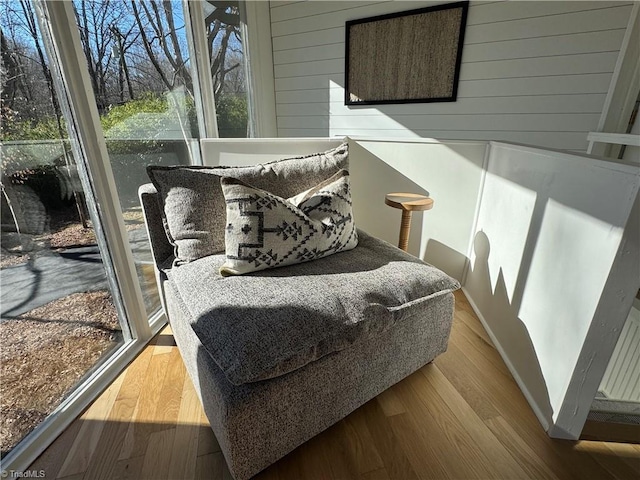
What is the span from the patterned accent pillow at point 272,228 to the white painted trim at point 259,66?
1.78m

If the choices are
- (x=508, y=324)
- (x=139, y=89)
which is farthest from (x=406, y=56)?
(x=508, y=324)

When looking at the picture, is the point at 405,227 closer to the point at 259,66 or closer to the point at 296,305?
the point at 296,305

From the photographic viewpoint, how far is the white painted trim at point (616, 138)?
160cm

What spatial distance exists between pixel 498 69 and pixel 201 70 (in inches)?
77.8

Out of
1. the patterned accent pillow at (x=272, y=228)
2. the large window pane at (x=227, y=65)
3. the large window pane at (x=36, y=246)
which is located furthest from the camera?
the large window pane at (x=227, y=65)

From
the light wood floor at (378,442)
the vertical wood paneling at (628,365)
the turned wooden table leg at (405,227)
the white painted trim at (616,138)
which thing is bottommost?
the vertical wood paneling at (628,365)

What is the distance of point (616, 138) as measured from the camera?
5.56ft

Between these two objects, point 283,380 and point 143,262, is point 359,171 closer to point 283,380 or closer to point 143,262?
point 143,262

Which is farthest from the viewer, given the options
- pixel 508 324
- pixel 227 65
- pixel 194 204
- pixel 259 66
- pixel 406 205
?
pixel 259 66

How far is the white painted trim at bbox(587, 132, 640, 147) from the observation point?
5.26 ft

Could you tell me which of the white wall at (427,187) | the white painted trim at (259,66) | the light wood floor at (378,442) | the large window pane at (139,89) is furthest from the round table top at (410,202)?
the white painted trim at (259,66)

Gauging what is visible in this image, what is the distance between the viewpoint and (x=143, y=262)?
5.29 ft

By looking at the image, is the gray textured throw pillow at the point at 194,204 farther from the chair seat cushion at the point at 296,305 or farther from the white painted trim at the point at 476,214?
the white painted trim at the point at 476,214

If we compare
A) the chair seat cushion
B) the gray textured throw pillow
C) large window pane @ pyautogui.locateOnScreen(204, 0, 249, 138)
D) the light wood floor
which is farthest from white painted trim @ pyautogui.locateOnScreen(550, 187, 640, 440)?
large window pane @ pyautogui.locateOnScreen(204, 0, 249, 138)
